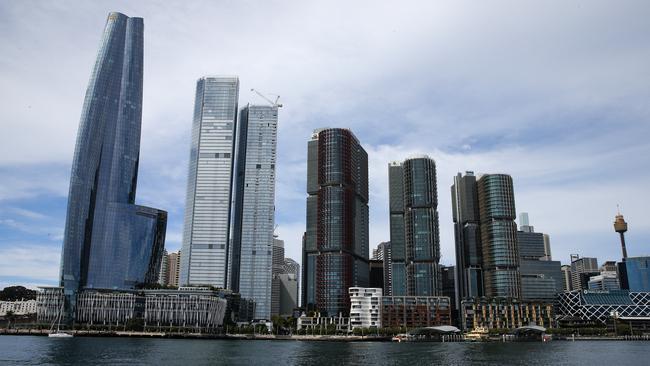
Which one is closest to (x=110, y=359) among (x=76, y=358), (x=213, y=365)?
(x=76, y=358)

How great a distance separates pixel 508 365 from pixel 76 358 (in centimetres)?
9110

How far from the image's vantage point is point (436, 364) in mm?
112438

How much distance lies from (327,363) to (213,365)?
23650 millimetres

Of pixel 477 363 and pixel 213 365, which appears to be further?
pixel 477 363

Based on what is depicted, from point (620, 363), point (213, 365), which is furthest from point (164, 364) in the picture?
point (620, 363)

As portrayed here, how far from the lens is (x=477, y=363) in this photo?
114 metres

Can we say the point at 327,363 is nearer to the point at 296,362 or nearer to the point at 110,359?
the point at 296,362

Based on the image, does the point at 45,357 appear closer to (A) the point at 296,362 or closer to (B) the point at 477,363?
(A) the point at 296,362

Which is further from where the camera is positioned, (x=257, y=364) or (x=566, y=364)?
(x=566, y=364)

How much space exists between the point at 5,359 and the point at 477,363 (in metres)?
99.4

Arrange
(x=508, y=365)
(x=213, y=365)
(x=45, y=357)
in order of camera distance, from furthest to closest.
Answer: (x=45, y=357), (x=508, y=365), (x=213, y=365)

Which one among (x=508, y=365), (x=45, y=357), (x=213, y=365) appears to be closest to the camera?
(x=213, y=365)

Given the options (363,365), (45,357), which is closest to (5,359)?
(45,357)

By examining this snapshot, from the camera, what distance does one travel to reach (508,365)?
111 metres
